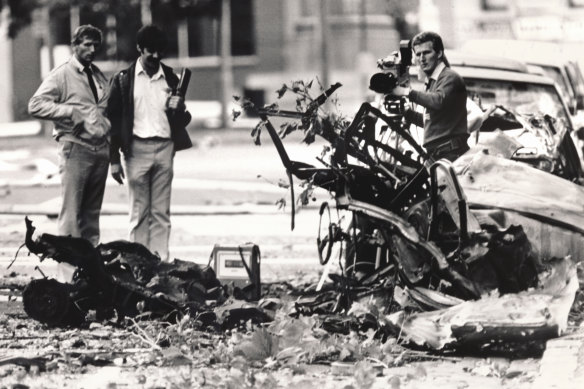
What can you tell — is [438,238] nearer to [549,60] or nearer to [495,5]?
[549,60]

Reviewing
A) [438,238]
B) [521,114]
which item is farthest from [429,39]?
[521,114]

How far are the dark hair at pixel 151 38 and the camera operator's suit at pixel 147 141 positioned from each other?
144 millimetres

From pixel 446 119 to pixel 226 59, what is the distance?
20.2 m

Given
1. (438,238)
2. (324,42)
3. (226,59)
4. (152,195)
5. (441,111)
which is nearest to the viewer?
(438,238)

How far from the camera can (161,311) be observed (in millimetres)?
8672

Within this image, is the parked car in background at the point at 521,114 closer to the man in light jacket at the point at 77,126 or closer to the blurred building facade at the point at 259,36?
the man in light jacket at the point at 77,126

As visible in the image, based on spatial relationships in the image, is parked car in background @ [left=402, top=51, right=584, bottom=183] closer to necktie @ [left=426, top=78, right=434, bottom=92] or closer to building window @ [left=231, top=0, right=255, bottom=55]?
necktie @ [left=426, top=78, right=434, bottom=92]

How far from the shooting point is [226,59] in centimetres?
2909

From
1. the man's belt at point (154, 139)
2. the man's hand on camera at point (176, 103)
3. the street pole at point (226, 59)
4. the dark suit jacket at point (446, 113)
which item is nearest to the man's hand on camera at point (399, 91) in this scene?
the dark suit jacket at point (446, 113)

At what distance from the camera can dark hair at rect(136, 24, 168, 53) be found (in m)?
10.4

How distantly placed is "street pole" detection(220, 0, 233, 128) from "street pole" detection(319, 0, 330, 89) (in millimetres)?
1926

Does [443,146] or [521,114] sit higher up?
[443,146]

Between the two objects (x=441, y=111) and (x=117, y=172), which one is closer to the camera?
(x=441, y=111)

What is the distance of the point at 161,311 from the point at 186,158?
1459 centimetres
